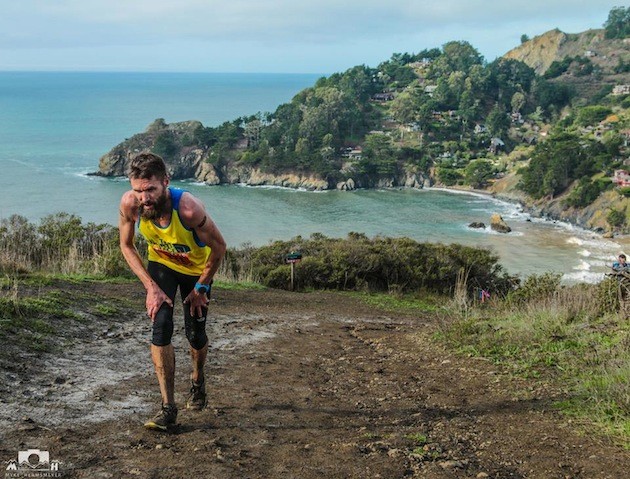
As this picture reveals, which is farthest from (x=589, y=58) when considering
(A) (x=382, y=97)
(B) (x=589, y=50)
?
(A) (x=382, y=97)

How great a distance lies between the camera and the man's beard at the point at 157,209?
11.9 ft

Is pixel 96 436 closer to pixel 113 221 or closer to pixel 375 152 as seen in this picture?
pixel 113 221

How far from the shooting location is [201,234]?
3.78 meters

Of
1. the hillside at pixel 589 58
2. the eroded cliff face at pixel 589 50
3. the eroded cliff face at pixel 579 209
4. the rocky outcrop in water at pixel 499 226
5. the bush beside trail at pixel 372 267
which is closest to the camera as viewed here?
the bush beside trail at pixel 372 267

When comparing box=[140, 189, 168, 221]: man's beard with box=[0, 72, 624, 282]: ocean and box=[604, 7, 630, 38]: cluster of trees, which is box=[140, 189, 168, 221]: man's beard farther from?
box=[604, 7, 630, 38]: cluster of trees

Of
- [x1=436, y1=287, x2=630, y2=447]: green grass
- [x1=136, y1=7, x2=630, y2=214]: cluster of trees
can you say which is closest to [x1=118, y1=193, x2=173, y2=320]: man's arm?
[x1=436, y1=287, x2=630, y2=447]: green grass

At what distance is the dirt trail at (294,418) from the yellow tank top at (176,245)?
0.91 metres

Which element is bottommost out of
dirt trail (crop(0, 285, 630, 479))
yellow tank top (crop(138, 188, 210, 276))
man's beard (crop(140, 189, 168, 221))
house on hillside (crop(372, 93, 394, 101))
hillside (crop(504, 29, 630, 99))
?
dirt trail (crop(0, 285, 630, 479))

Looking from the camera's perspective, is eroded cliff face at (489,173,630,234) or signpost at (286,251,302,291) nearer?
signpost at (286,251,302,291)

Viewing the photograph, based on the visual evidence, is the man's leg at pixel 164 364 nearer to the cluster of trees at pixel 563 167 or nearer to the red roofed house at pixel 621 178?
the cluster of trees at pixel 563 167

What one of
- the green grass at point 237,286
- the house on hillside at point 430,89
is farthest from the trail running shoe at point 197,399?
the house on hillside at point 430,89

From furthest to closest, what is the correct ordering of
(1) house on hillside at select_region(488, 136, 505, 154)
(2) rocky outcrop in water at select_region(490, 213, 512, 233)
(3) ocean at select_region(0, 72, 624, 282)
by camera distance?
(1) house on hillside at select_region(488, 136, 505, 154)
(2) rocky outcrop in water at select_region(490, 213, 512, 233)
(3) ocean at select_region(0, 72, 624, 282)

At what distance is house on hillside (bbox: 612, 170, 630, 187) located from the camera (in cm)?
6550

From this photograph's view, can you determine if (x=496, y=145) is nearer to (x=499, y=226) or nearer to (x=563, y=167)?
(x=563, y=167)
